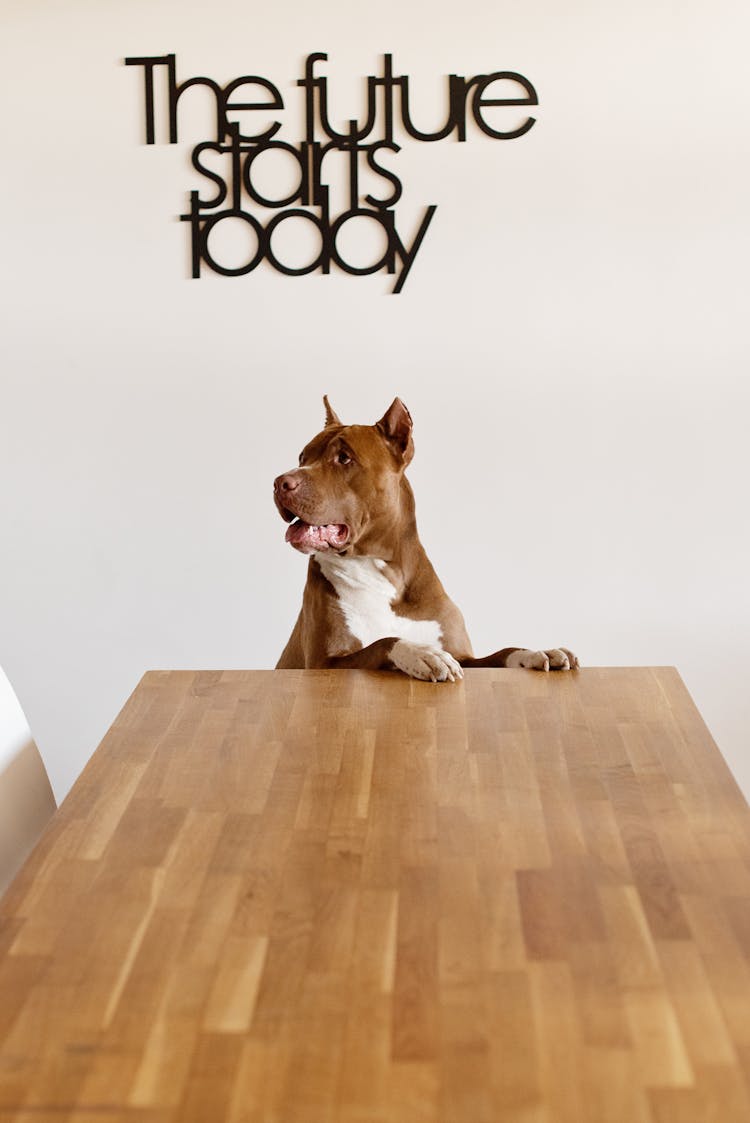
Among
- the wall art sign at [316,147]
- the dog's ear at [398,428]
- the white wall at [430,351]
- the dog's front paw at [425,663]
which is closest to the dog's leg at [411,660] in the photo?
the dog's front paw at [425,663]

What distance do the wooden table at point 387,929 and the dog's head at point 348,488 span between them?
24.8 inches

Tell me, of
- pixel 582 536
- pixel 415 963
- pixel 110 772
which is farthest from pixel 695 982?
pixel 582 536

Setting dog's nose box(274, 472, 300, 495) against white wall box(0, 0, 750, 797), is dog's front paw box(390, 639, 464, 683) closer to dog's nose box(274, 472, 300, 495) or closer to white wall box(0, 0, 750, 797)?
dog's nose box(274, 472, 300, 495)

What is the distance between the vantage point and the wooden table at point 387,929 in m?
0.93

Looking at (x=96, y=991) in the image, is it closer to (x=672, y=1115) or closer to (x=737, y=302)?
(x=672, y=1115)

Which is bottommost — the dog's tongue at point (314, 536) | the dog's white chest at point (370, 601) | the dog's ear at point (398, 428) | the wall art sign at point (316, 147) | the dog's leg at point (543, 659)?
the dog's white chest at point (370, 601)

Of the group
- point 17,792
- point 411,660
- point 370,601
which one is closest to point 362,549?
point 370,601

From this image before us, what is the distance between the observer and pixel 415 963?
1.11 meters

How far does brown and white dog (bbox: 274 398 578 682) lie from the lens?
2.43 meters

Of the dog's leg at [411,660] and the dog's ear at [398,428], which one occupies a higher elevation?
the dog's ear at [398,428]

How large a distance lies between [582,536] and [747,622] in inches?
21.3

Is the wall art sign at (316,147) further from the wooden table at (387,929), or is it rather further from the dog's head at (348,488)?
the wooden table at (387,929)

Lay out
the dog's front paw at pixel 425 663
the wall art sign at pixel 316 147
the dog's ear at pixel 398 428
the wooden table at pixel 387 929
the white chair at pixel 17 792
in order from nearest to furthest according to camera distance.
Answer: the wooden table at pixel 387 929 < the white chair at pixel 17 792 < the dog's front paw at pixel 425 663 < the dog's ear at pixel 398 428 < the wall art sign at pixel 316 147

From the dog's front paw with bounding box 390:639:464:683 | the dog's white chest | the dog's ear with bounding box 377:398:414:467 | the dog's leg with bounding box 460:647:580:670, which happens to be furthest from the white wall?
the dog's front paw with bounding box 390:639:464:683
